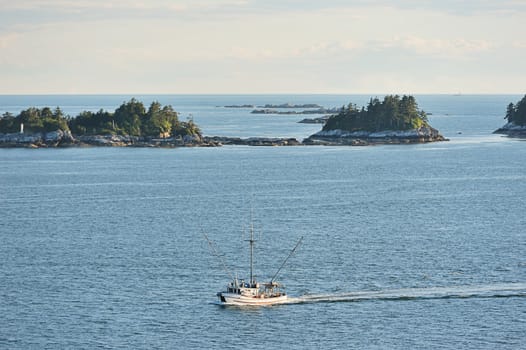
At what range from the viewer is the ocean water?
67.0 m

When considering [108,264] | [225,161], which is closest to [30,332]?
[108,264]

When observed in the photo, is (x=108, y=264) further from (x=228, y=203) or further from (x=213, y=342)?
(x=228, y=203)

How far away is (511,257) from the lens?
87.9 metres

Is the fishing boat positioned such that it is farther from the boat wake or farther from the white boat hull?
the boat wake

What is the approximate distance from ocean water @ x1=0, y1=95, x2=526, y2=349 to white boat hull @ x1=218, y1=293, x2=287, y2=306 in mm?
843

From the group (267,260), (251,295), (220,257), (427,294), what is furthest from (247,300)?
(220,257)

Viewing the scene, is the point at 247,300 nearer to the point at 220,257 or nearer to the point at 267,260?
the point at 267,260

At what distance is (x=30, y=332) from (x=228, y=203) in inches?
2367

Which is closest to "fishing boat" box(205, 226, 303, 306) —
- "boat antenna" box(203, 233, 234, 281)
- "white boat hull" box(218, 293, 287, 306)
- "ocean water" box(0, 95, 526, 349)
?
"white boat hull" box(218, 293, 287, 306)

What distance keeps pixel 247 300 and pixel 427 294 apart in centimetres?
1307

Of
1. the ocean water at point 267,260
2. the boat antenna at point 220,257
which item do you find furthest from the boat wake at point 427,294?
the boat antenna at point 220,257

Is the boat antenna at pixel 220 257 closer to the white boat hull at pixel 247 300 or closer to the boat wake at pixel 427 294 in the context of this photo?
the white boat hull at pixel 247 300

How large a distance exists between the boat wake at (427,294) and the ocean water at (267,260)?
0.15m

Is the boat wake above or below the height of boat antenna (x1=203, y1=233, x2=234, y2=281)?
below
